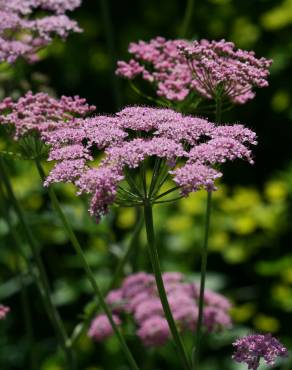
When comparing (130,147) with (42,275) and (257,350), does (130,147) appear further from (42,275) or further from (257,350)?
(42,275)

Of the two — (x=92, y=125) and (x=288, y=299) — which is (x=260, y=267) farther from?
(x=92, y=125)

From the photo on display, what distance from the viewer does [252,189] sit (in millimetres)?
10461

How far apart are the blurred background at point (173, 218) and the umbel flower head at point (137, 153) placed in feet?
7.85

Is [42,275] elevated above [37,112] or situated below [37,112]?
below

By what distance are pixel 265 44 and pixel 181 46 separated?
6.52 metres

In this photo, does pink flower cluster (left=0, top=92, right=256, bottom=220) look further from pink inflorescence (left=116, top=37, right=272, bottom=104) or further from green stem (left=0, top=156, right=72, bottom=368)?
green stem (left=0, top=156, right=72, bottom=368)

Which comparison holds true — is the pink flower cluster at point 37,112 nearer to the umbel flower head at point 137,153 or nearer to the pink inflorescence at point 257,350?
the umbel flower head at point 137,153

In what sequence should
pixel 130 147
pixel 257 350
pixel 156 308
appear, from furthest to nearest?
pixel 156 308 → pixel 257 350 → pixel 130 147

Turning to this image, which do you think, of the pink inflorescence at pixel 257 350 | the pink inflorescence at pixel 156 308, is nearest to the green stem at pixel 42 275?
the pink inflorescence at pixel 156 308

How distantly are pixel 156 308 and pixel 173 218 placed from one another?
3514 mm

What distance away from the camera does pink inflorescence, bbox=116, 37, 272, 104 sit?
4.64m

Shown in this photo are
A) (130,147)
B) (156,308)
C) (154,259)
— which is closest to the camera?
(130,147)

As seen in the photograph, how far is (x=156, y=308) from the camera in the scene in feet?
19.9

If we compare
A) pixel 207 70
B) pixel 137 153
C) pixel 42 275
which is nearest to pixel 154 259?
pixel 137 153
